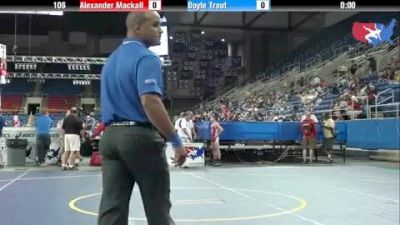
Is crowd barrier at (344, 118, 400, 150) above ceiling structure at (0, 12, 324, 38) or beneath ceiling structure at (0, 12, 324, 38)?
beneath

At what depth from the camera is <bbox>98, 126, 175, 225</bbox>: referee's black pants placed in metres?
3.36

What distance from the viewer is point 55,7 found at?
797cm

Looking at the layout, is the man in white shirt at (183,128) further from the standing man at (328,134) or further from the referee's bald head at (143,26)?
the referee's bald head at (143,26)

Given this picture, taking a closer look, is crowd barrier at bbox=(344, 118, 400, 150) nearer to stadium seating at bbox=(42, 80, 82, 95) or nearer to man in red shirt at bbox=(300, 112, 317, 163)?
man in red shirt at bbox=(300, 112, 317, 163)

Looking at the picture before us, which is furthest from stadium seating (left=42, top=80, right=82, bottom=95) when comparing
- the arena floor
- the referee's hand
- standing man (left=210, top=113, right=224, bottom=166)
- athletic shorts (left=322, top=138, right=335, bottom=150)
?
the referee's hand

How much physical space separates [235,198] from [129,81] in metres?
5.62

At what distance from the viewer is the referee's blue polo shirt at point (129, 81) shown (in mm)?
3287

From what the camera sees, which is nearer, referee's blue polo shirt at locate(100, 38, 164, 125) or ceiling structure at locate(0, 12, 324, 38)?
referee's blue polo shirt at locate(100, 38, 164, 125)

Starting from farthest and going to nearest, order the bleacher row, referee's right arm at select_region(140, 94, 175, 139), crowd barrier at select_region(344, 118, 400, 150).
Result: the bleacher row, crowd barrier at select_region(344, 118, 400, 150), referee's right arm at select_region(140, 94, 175, 139)

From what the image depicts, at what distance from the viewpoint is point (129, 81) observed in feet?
11.1

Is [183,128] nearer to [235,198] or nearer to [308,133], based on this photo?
[308,133]

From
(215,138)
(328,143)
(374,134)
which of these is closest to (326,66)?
(374,134)

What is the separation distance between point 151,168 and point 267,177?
9511 mm
